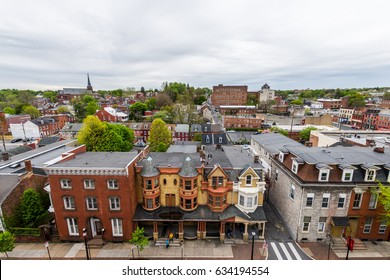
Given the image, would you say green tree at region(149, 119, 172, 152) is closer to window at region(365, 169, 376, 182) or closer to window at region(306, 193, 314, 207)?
window at region(306, 193, 314, 207)

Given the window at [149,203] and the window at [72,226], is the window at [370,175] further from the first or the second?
the window at [72,226]

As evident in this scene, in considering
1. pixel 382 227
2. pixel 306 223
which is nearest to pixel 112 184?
pixel 306 223

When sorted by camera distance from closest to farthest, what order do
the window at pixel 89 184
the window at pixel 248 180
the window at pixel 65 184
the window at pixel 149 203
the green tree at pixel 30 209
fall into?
the window at pixel 89 184 < the window at pixel 65 184 < the green tree at pixel 30 209 < the window at pixel 149 203 < the window at pixel 248 180

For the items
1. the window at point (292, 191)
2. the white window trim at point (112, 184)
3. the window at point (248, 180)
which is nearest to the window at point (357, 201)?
the window at point (292, 191)

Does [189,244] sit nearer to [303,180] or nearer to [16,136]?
[303,180]

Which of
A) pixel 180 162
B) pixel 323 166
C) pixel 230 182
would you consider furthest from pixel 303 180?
pixel 180 162

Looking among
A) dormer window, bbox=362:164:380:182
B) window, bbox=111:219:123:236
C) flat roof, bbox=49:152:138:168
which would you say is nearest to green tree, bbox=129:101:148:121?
flat roof, bbox=49:152:138:168
